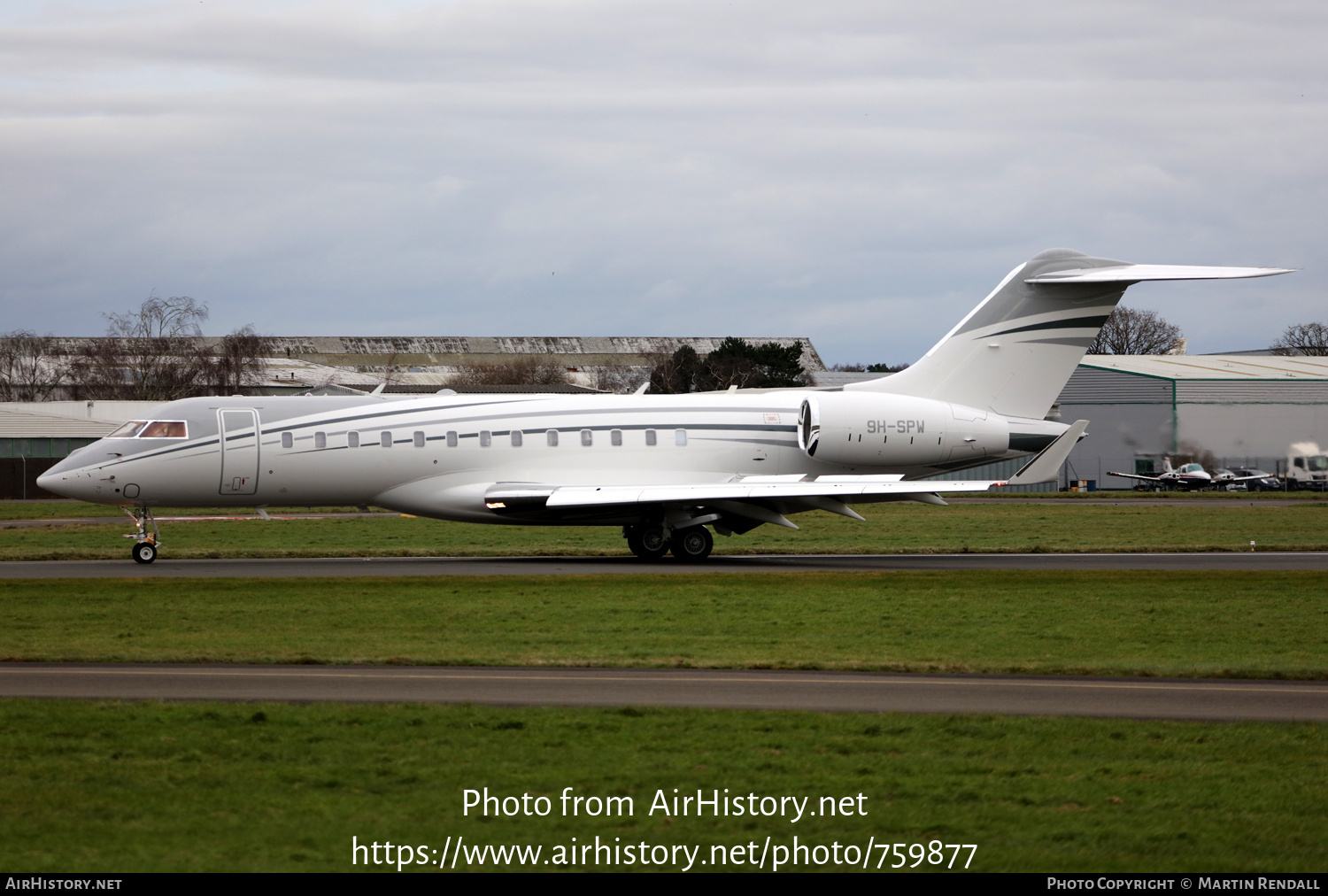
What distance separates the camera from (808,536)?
1561 inches

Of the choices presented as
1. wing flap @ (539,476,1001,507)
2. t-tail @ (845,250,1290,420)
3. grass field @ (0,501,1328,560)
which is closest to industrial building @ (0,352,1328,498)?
grass field @ (0,501,1328,560)

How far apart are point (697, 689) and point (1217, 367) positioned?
249 ft

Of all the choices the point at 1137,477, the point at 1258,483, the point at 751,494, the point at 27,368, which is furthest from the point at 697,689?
the point at 27,368

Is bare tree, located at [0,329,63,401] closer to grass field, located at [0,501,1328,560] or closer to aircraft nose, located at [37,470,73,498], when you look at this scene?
grass field, located at [0,501,1328,560]

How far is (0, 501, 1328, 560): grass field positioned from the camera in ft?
109

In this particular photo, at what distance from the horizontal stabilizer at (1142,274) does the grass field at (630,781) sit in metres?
19.3

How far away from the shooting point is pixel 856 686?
13.5 metres

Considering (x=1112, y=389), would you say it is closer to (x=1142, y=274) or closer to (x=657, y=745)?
(x=1142, y=274)

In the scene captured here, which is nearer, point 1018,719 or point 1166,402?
point 1018,719

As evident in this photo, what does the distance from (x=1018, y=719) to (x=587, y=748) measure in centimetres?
381

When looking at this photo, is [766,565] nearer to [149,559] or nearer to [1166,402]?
[149,559]

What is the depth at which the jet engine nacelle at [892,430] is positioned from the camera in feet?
99.1

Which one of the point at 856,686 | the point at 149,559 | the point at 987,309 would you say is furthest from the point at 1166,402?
the point at 856,686
